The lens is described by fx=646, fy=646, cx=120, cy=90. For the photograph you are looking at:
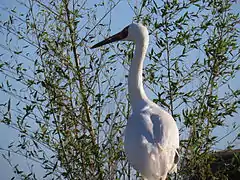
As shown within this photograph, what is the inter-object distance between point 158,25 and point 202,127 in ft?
2.45

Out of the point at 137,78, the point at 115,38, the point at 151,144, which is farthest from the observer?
the point at 115,38

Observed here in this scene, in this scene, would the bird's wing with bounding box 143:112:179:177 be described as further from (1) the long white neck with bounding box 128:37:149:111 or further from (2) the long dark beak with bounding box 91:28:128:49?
(2) the long dark beak with bounding box 91:28:128:49

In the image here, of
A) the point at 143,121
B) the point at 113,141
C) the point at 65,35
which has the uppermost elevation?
the point at 65,35

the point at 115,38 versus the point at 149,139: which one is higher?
the point at 115,38

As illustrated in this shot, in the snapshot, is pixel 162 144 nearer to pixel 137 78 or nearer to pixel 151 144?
pixel 151 144

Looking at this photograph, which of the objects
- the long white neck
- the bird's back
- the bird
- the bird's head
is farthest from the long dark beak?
the bird's back

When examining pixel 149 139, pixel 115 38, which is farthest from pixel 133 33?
pixel 149 139

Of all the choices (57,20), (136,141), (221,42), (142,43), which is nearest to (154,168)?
(136,141)

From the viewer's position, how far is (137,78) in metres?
3.91

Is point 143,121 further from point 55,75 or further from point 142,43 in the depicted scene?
point 55,75

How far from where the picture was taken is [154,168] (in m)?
3.33

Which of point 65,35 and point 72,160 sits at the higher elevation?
point 65,35

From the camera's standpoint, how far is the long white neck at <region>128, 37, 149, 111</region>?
3.85m

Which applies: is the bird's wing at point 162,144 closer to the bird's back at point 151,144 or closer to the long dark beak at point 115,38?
the bird's back at point 151,144
